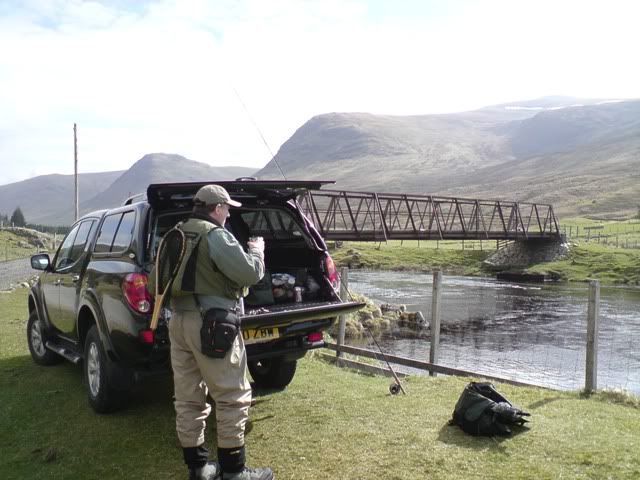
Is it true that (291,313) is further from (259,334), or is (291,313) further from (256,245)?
(256,245)

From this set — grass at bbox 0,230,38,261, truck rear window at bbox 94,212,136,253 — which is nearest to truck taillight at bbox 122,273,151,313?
truck rear window at bbox 94,212,136,253

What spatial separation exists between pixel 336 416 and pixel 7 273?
25.4m

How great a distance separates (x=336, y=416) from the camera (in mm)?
5660

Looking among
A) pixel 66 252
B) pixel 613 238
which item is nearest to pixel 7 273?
pixel 66 252

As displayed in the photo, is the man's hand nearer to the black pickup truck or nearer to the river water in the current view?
the black pickup truck

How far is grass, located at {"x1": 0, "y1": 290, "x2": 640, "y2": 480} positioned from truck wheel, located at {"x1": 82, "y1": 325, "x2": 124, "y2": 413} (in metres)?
0.14

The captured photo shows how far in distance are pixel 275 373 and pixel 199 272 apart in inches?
122

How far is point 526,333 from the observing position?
20.4 m

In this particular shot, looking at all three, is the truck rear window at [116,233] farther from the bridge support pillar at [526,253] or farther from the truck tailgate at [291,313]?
the bridge support pillar at [526,253]

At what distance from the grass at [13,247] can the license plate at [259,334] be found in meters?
38.8

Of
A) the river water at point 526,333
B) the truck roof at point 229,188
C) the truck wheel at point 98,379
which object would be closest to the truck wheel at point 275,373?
the truck wheel at point 98,379

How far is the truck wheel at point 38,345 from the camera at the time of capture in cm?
817

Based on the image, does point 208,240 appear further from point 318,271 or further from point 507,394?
point 507,394

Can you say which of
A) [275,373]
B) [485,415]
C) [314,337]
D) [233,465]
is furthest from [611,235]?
[233,465]
